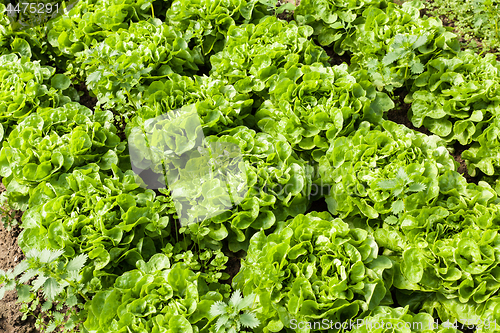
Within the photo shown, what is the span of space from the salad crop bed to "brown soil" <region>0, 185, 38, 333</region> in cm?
2

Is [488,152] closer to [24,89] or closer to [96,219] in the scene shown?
[96,219]

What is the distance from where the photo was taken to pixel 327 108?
13.5 ft

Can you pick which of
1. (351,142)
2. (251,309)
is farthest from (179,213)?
(351,142)

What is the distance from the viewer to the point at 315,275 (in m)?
3.11

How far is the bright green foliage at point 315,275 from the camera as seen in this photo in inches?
120

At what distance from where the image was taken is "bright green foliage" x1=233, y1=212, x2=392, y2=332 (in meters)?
3.04

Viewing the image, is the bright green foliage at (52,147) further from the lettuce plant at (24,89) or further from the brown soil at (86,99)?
the brown soil at (86,99)

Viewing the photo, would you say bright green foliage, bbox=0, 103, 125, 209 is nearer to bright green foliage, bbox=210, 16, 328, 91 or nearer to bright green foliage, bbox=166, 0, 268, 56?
bright green foliage, bbox=210, 16, 328, 91

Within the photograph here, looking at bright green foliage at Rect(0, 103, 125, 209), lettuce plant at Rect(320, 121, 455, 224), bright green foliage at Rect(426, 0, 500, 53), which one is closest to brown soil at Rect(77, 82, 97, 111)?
bright green foliage at Rect(0, 103, 125, 209)

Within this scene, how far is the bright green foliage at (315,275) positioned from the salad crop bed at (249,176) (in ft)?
0.06

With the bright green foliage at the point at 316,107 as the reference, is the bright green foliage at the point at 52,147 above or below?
below

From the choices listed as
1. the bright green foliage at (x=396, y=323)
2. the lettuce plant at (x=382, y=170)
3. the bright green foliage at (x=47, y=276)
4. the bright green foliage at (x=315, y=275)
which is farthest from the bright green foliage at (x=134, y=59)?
the bright green foliage at (x=396, y=323)

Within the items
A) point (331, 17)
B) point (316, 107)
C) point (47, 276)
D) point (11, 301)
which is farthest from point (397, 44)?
point (11, 301)

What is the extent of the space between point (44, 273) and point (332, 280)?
222 cm
